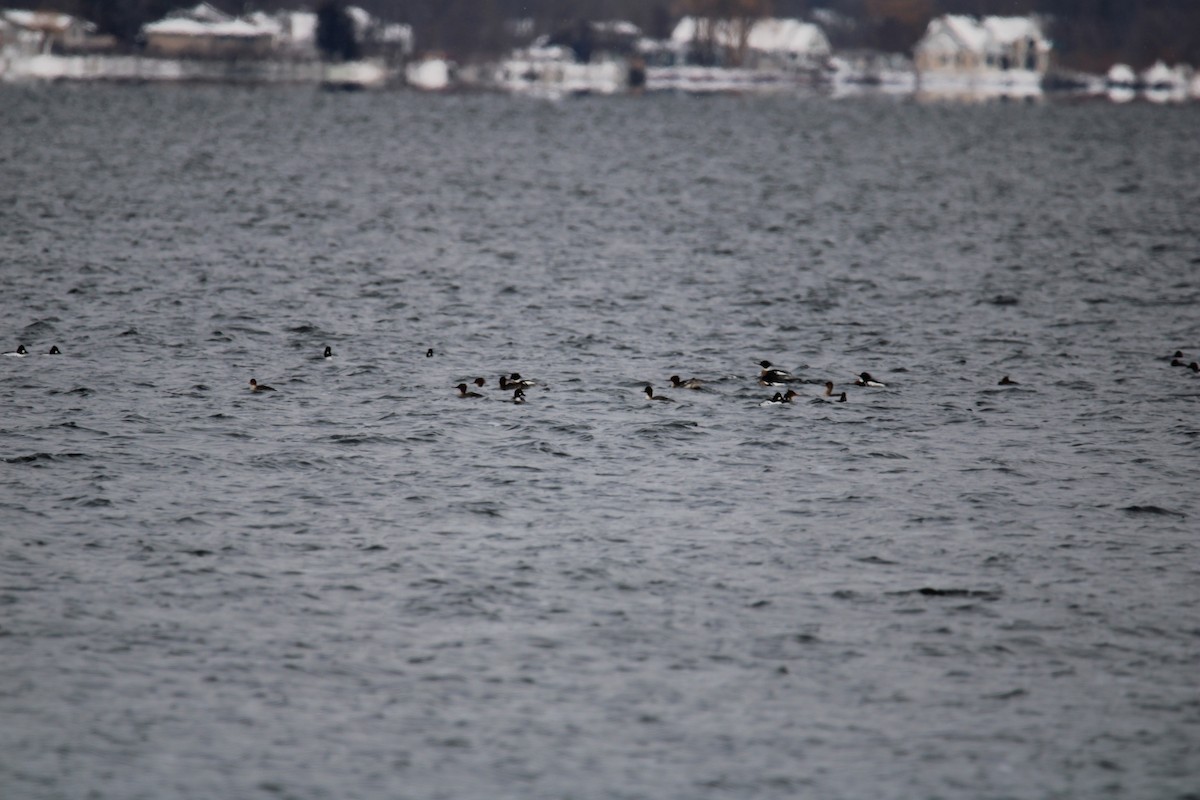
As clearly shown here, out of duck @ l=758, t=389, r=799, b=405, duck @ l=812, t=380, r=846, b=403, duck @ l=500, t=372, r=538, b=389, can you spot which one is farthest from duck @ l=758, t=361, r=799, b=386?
duck @ l=500, t=372, r=538, b=389

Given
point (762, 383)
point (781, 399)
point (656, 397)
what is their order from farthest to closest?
point (762, 383) < point (656, 397) < point (781, 399)

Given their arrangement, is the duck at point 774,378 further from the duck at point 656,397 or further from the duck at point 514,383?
the duck at point 514,383

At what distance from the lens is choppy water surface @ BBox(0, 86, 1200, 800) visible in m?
15.7

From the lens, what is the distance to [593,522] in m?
22.7

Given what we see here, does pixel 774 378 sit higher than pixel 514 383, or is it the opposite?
pixel 774 378

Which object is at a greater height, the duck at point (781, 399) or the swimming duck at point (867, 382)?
the swimming duck at point (867, 382)

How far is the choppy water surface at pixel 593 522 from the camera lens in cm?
1566

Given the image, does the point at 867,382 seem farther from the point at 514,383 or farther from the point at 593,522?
the point at 593,522

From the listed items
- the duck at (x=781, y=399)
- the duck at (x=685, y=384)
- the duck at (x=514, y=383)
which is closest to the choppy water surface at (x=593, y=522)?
the duck at (x=514, y=383)

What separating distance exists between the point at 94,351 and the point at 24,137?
7067 centimetres

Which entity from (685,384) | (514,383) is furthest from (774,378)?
(514,383)

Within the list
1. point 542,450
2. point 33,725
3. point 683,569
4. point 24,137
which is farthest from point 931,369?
point 24,137

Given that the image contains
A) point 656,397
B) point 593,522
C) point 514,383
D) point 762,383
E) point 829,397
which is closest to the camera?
point 593,522

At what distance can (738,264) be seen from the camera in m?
51.4
